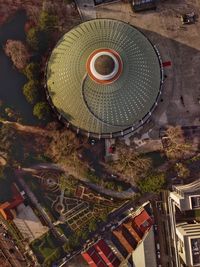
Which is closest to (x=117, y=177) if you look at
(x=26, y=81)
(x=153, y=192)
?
(x=153, y=192)

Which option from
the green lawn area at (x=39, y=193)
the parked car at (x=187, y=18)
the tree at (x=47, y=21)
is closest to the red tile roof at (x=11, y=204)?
the green lawn area at (x=39, y=193)

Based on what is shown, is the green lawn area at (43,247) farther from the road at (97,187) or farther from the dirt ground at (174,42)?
the dirt ground at (174,42)

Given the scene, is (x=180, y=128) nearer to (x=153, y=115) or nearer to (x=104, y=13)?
(x=153, y=115)

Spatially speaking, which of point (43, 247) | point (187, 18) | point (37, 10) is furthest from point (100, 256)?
point (187, 18)

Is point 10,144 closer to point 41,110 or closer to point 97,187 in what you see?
point 41,110

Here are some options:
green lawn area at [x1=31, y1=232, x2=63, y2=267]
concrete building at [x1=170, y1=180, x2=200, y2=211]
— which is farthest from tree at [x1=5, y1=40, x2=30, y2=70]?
concrete building at [x1=170, y1=180, x2=200, y2=211]

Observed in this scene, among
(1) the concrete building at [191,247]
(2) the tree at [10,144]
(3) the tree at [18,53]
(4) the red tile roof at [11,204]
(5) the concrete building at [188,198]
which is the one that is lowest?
(1) the concrete building at [191,247]

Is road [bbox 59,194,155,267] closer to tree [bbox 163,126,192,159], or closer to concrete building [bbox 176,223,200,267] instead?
tree [bbox 163,126,192,159]
